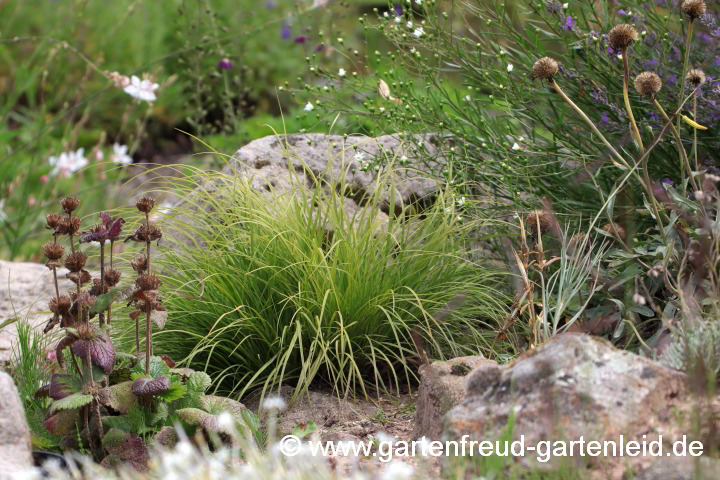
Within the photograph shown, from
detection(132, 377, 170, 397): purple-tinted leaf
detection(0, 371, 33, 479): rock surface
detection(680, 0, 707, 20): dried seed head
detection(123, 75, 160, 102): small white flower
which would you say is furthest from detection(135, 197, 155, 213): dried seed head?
detection(123, 75, 160, 102): small white flower

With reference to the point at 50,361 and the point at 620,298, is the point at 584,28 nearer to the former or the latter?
the point at 620,298

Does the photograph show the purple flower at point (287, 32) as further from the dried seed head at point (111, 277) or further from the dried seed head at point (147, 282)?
the dried seed head at point (147, 282)

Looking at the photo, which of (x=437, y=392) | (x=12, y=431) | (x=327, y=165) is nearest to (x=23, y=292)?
(x=327, y=165)

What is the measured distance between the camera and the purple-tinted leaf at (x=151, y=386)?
7.95 feet

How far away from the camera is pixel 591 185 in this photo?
10.7 ft

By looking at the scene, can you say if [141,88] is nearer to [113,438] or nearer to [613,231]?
[113,438]

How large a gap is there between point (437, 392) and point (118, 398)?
3.08 ft

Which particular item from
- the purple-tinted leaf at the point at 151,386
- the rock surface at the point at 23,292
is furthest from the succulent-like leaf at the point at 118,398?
the rock surface at the point at 23,292

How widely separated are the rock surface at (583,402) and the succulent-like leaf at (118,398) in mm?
1050

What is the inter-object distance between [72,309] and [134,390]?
1.02 ft

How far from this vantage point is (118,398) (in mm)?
2525

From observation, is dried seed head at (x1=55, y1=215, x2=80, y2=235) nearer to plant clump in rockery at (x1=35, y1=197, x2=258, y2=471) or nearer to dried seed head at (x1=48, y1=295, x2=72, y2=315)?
plant clump in rockery at (x1=35, y1=197, x2=258, y2=471)

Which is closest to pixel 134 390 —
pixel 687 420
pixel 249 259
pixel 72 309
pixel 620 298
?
pixel 72 309

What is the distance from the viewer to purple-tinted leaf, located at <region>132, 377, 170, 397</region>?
242cm
